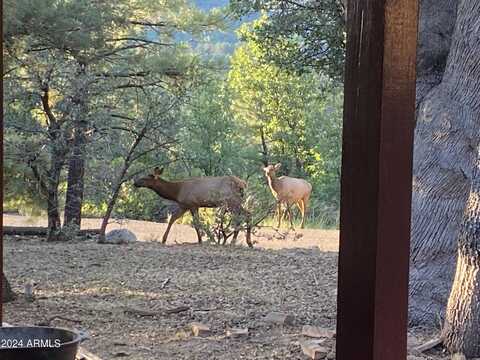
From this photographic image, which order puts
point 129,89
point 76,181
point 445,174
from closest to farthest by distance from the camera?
point 445,174 < point 76,181 < point 129,89

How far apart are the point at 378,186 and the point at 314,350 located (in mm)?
2605

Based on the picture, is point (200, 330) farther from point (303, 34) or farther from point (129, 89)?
point (129, 89)

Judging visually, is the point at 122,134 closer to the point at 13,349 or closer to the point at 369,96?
the point at 13,349

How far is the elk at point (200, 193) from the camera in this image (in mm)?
8203

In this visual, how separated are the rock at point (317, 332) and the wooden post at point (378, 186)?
112 inches

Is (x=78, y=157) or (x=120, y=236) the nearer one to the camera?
(x=78, y=157)

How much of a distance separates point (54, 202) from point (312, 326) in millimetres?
4820

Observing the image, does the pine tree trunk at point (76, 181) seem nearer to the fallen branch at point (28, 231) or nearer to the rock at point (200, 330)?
the fallen branch at point (28, 231)

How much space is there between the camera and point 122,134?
8500 millimetres

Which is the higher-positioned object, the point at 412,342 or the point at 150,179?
the point at 150,179

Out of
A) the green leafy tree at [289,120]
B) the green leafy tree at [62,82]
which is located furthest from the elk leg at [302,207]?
the green leafy tree at [62,82]

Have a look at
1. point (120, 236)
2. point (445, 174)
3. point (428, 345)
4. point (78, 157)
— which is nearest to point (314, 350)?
point (428, 345)

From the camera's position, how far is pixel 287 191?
32.5 feet

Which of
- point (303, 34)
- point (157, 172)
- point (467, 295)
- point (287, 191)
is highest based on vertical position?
point (303, 34)
